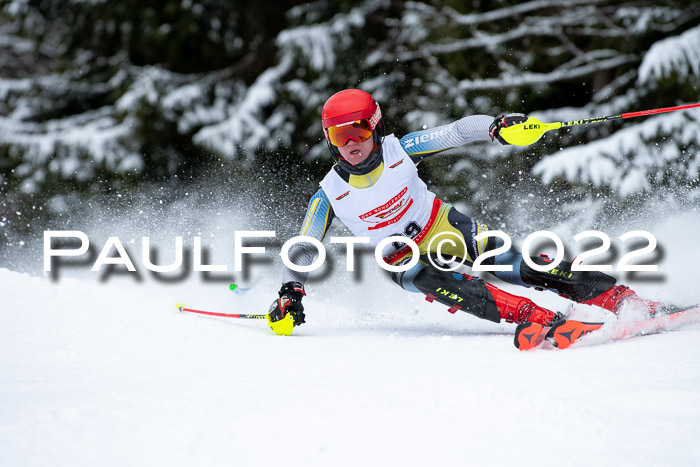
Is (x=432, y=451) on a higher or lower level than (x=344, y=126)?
lower

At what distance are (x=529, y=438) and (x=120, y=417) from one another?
1.17 m

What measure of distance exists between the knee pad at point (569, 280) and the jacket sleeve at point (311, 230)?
118cm

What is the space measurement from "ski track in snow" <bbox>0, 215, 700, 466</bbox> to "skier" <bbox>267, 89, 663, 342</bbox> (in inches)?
9.1

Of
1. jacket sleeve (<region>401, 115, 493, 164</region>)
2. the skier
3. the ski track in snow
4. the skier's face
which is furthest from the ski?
the skier's face

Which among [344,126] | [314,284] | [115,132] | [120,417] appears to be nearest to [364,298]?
[314,284]

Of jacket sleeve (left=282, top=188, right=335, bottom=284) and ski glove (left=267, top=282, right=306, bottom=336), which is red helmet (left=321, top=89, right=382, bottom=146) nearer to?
jacket sleeve (left=282, top=188, right=335, bottom=284)

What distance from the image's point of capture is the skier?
3225 mm

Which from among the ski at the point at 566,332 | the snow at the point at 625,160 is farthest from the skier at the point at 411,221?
the snow at the point at 625,160

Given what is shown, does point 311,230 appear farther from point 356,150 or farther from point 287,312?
point 356,150

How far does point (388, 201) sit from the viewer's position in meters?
3.42

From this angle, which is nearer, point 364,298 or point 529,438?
point 529,438

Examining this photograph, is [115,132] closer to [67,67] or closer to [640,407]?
[67,67]

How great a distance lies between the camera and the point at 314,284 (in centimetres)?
623

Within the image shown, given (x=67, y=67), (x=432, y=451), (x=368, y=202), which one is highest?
(x=67, y=67)
